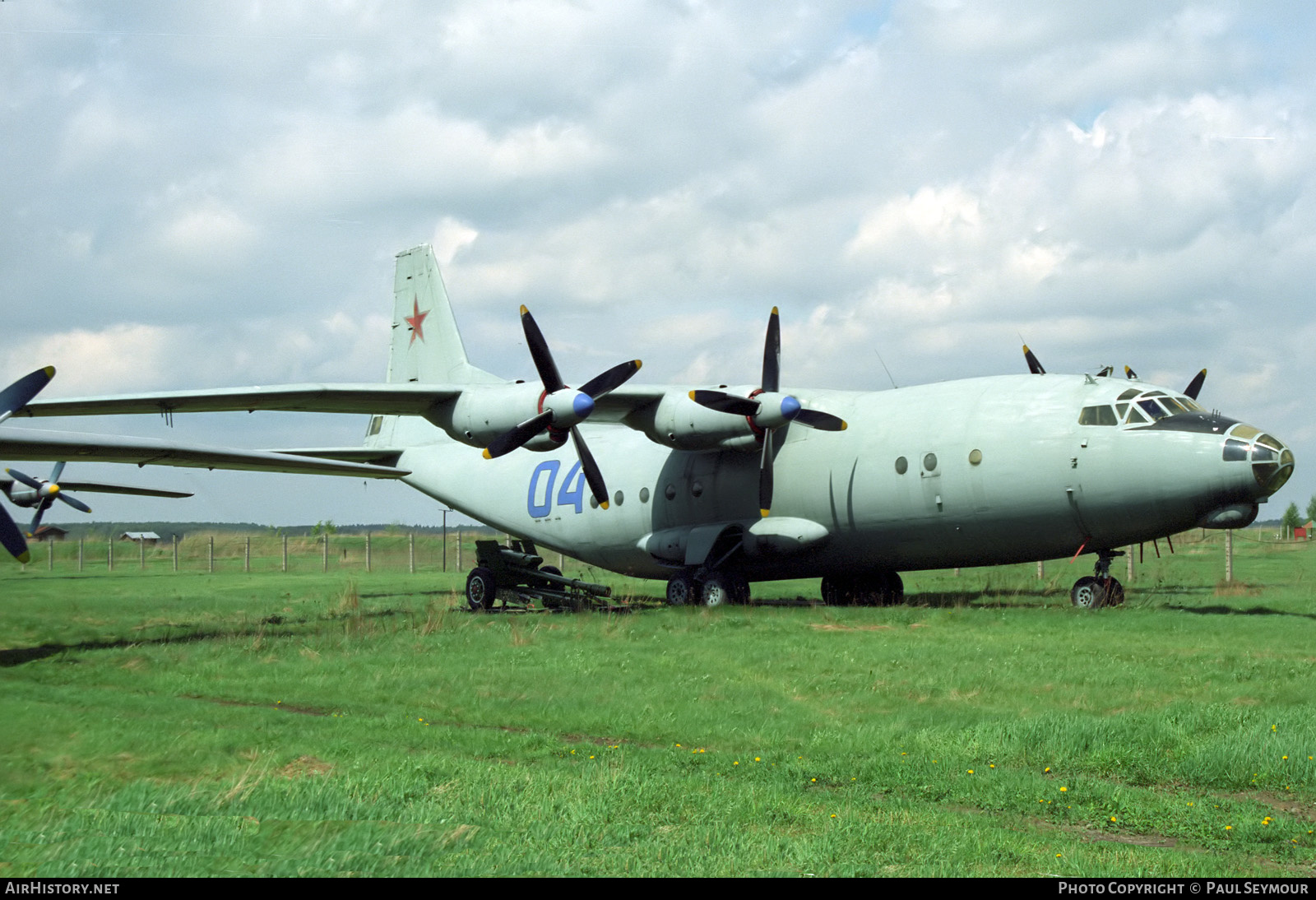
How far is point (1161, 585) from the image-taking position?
29.7 m

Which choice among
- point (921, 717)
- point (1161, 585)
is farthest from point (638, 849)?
point (1161, 585)

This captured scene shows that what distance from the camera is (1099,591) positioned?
22.0m

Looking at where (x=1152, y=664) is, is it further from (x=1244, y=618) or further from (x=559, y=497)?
(x=559, y=497)

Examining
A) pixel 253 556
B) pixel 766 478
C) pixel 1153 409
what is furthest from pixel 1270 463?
pixel 253 556

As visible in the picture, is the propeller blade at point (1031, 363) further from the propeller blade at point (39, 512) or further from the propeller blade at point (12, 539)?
the propeller blade at point (39, 512)

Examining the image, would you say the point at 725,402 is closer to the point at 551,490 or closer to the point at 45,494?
the point at 551,490

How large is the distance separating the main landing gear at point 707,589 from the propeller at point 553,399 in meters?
4.55

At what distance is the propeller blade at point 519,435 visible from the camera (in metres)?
23.2

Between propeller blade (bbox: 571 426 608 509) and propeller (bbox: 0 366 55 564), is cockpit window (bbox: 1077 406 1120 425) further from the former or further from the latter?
propeller (bbox: 0 366 55 564)

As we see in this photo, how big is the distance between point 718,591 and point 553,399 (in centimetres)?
590

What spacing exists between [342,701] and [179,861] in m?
7.91

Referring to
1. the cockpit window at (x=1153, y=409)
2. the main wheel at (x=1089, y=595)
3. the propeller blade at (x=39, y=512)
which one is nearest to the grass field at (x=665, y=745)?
the main wheel at (x=1089, y=595)

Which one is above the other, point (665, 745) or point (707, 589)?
point (707, 589)
